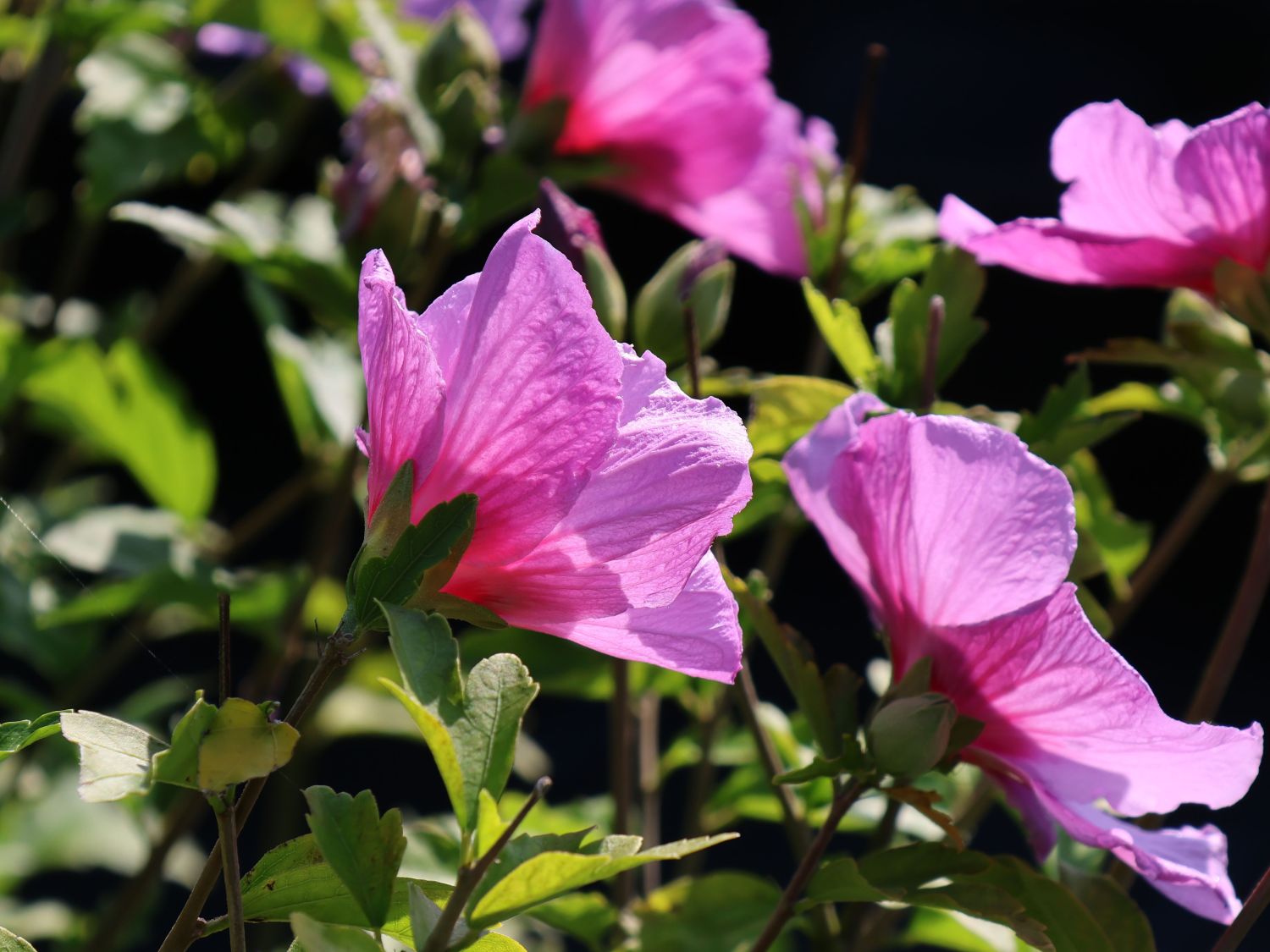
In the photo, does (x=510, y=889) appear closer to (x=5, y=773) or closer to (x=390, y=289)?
(x=390, y=289)

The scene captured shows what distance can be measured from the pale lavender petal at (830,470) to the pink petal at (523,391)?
0.28 ft

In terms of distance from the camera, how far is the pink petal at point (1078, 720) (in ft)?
1.26

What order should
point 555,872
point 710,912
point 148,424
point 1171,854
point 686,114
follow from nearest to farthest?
1. point 555,872
2. point 1171,854
3. point 710,912
4. point 686,114
5. point 148,424

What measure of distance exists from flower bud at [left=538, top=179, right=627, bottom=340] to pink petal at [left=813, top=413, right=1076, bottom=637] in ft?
0.44

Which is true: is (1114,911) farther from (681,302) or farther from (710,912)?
(681,302)

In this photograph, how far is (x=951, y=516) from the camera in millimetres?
393

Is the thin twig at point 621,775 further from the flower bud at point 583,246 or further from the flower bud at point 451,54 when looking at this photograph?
the flower bud at point 451,54

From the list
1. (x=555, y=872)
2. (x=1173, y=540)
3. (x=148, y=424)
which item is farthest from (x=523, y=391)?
(x=148, y=424)

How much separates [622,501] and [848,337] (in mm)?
152

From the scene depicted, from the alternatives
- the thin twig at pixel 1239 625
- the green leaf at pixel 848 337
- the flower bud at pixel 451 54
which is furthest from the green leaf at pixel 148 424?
the thin twig at pixel 1239 625

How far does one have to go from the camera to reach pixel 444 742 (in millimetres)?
317

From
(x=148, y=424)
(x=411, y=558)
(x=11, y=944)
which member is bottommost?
(x=148, y=424)

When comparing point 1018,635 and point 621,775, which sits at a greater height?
point 1018,635

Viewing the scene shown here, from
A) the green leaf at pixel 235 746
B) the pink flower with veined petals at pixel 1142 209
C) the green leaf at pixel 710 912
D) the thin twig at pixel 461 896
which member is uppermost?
Result: the pink flower with veined petals at pixel 1142 209
